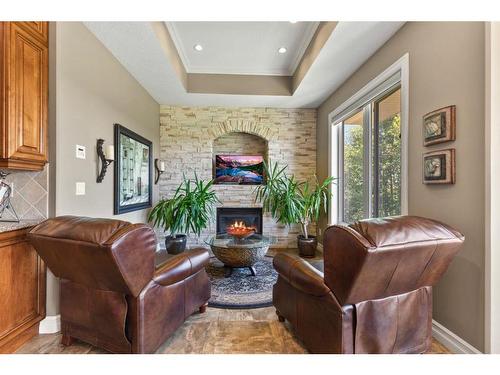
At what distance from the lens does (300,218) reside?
4.00 meters

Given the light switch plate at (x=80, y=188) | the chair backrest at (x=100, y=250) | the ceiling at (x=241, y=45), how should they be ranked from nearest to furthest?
the chair backrest at (x=100, y=250), the light switch plate at (x=80, y=188), the ceiling at (x=241, y=45)

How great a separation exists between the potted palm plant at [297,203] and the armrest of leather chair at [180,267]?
7.31ft

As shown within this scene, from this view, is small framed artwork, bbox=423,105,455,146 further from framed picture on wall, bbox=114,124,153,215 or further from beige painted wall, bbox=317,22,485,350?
framed picture on wall, bbox=114,124,153,215

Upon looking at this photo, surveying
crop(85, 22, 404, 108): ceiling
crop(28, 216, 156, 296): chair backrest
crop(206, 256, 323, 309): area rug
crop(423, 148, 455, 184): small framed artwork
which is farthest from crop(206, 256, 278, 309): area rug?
crop(85, 22, 404, 108): ceiling

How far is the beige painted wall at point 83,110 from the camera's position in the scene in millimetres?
1964

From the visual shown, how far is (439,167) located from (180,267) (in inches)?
81.5

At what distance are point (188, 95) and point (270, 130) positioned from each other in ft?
5.29

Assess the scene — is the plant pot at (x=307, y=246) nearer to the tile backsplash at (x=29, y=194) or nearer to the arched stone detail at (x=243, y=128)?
the arched stone detail at (x=243, y=128)

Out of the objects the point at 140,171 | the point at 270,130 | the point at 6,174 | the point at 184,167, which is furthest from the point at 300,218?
the point at 6,174

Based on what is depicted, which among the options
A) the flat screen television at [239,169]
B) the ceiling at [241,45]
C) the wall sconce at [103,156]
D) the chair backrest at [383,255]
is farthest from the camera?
the flat screen television at [239,169]

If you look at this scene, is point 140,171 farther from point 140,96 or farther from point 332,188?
point 332,188

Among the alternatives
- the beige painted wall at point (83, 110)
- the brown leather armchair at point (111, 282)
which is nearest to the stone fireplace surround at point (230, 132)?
the beige painted wall at point (83, 110)

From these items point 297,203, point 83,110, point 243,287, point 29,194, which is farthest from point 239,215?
point 29,194

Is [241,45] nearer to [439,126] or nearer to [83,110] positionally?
[83,110]
